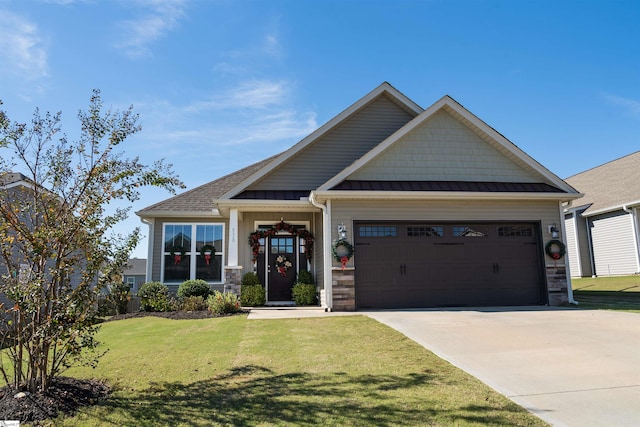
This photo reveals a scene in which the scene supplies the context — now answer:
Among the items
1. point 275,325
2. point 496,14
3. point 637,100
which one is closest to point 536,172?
point 496,14

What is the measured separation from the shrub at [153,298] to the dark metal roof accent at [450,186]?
19.2 feet

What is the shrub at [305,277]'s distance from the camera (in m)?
12.5

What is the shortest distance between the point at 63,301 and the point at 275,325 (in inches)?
185

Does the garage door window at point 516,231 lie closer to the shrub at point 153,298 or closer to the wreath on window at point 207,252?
the wreath on window at point 207,252

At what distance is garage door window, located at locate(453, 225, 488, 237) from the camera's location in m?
11.4

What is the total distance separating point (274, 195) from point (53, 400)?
8796 mm

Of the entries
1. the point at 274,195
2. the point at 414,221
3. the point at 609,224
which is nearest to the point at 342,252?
the point at 414,221

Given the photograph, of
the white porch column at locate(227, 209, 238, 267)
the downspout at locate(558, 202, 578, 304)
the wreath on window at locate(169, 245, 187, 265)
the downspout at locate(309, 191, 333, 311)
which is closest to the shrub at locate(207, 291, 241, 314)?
the white porch column at locate(227, 209, 238, 267)

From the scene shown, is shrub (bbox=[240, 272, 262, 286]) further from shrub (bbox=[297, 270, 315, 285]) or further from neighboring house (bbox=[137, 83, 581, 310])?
shrub (bbox=[297, 270, 315, 285])

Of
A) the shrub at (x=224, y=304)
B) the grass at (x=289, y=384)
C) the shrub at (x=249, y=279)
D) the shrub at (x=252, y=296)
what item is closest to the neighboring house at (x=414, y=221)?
the shrub at (x=249, y=279)

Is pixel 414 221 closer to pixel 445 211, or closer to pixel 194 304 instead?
pixel 445 211

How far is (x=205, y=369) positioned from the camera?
529 centimetres

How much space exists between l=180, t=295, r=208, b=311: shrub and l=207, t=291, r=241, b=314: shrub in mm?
713

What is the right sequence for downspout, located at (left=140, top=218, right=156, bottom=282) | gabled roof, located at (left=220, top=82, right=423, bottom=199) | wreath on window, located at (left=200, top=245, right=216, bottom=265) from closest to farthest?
gabled roof, located at (left=220, top=82, right=423, bottom=199) → downspout, located at (left=140, top=218, right=156, bottom=282) → wreath on window, located at (left=200, top=245, right=216, bottom=265)
